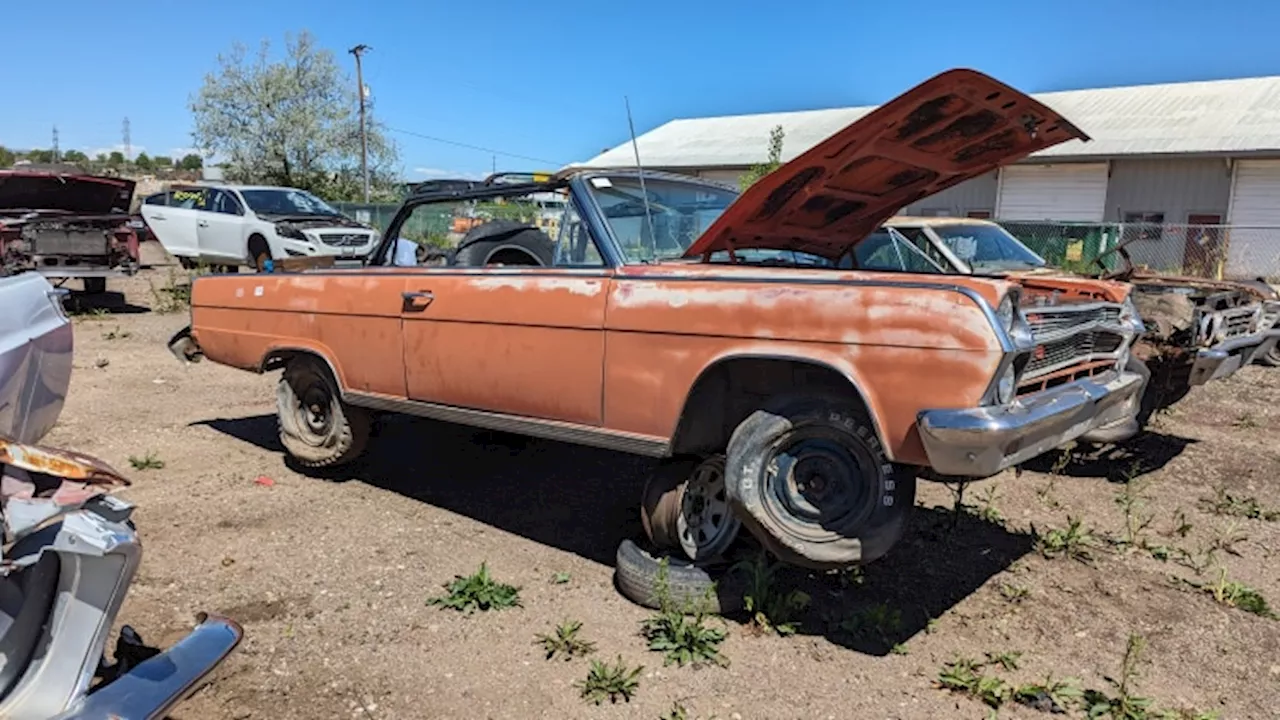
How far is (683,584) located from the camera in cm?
369

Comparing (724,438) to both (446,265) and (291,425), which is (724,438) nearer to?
(446,265)

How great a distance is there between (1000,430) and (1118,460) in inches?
160

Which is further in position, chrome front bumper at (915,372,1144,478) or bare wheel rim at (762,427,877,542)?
bare wheel rim at (762,427,877,542)

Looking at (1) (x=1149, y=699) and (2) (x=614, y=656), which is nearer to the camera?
(1) (x=1149, y=699)

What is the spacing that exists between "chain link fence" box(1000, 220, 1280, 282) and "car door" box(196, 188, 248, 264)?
48.7ft

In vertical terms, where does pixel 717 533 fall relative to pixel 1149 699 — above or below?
above

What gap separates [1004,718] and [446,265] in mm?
3370

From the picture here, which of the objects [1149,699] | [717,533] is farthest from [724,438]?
[1149,699]

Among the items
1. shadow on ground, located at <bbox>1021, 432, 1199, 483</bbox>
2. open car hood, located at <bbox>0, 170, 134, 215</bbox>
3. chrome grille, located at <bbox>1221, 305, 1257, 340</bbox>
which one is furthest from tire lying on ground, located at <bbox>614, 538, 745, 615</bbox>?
open car hood, located at <bbox>0, 170, 134, 215</bbox>

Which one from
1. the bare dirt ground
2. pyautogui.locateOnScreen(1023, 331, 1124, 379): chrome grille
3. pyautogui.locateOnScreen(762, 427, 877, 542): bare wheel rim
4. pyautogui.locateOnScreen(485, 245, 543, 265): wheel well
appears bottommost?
the bare dirt ground

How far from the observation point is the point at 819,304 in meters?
3.26

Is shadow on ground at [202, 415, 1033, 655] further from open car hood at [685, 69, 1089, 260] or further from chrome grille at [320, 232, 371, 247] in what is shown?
chrome grille at [320, 232, 371, 247]

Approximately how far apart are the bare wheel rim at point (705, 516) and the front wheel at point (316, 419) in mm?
2265

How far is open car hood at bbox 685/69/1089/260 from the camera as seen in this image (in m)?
3.56
